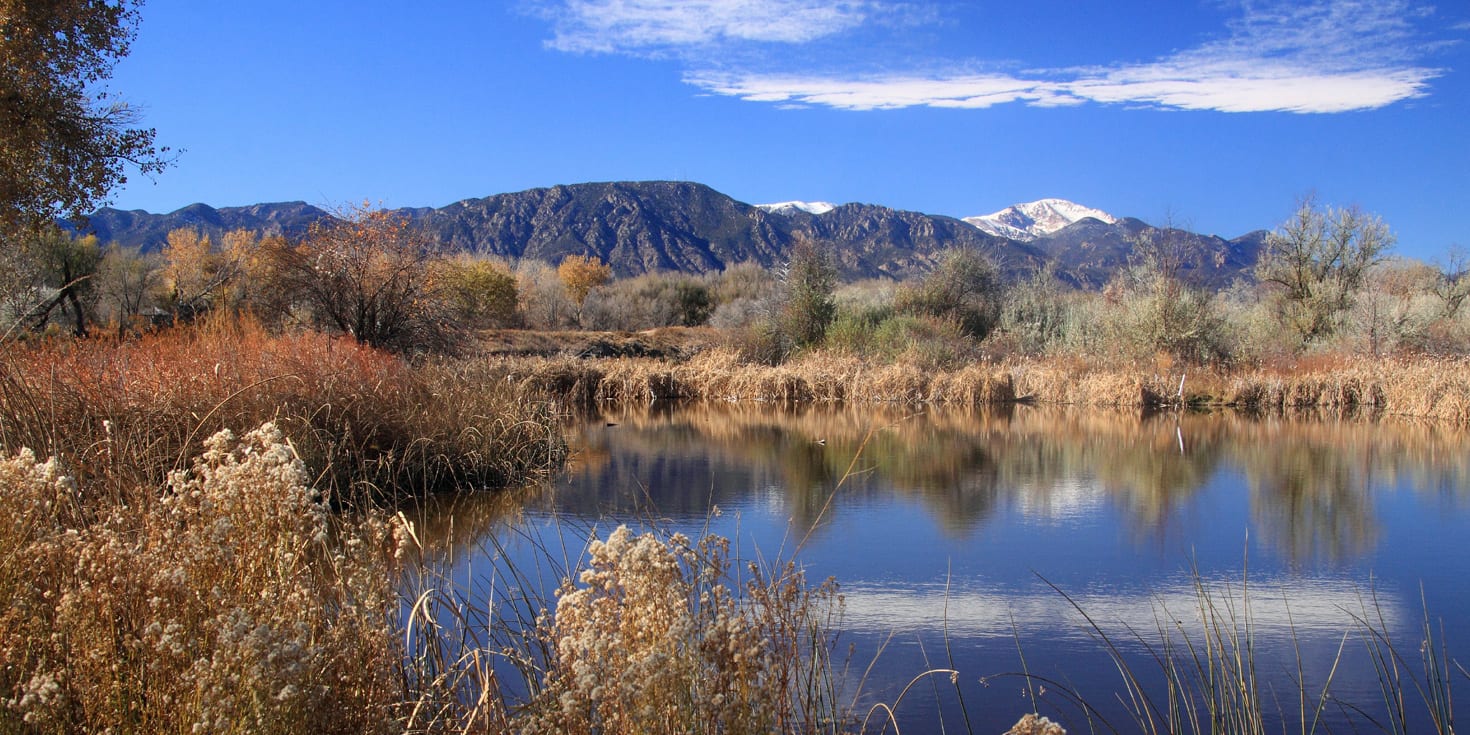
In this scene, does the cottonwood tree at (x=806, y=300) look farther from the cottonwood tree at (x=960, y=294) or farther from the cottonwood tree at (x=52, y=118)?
the cottonwood tree at (x=52, y=118)

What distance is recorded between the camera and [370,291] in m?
16.1

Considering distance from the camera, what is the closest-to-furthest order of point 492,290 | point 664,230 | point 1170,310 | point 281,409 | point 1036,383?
point 281,409 → point 1036,383 → point 1170,310 → point 492,290 → point 664,230

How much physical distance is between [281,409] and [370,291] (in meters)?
8.47

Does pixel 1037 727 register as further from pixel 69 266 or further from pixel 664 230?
pixel 664 230

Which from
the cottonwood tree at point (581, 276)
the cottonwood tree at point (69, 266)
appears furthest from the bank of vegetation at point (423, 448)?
the cottonwood tree at point (581, 276)

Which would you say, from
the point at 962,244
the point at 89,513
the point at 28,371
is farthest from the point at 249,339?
the point at 962,244

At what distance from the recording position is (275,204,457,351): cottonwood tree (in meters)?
15.7

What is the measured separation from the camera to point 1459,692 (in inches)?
185

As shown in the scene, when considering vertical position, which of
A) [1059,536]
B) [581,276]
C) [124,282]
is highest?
[581,276]

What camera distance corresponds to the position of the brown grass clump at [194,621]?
2.11 m

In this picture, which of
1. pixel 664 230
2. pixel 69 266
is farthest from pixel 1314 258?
pixel 664 230

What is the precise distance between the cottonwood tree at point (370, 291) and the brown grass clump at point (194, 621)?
13.2 meters

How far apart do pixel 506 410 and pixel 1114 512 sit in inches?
247

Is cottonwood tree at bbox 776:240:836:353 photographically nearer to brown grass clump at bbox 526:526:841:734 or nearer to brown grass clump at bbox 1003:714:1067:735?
brown grass clump at bbox 526:526:841:734
